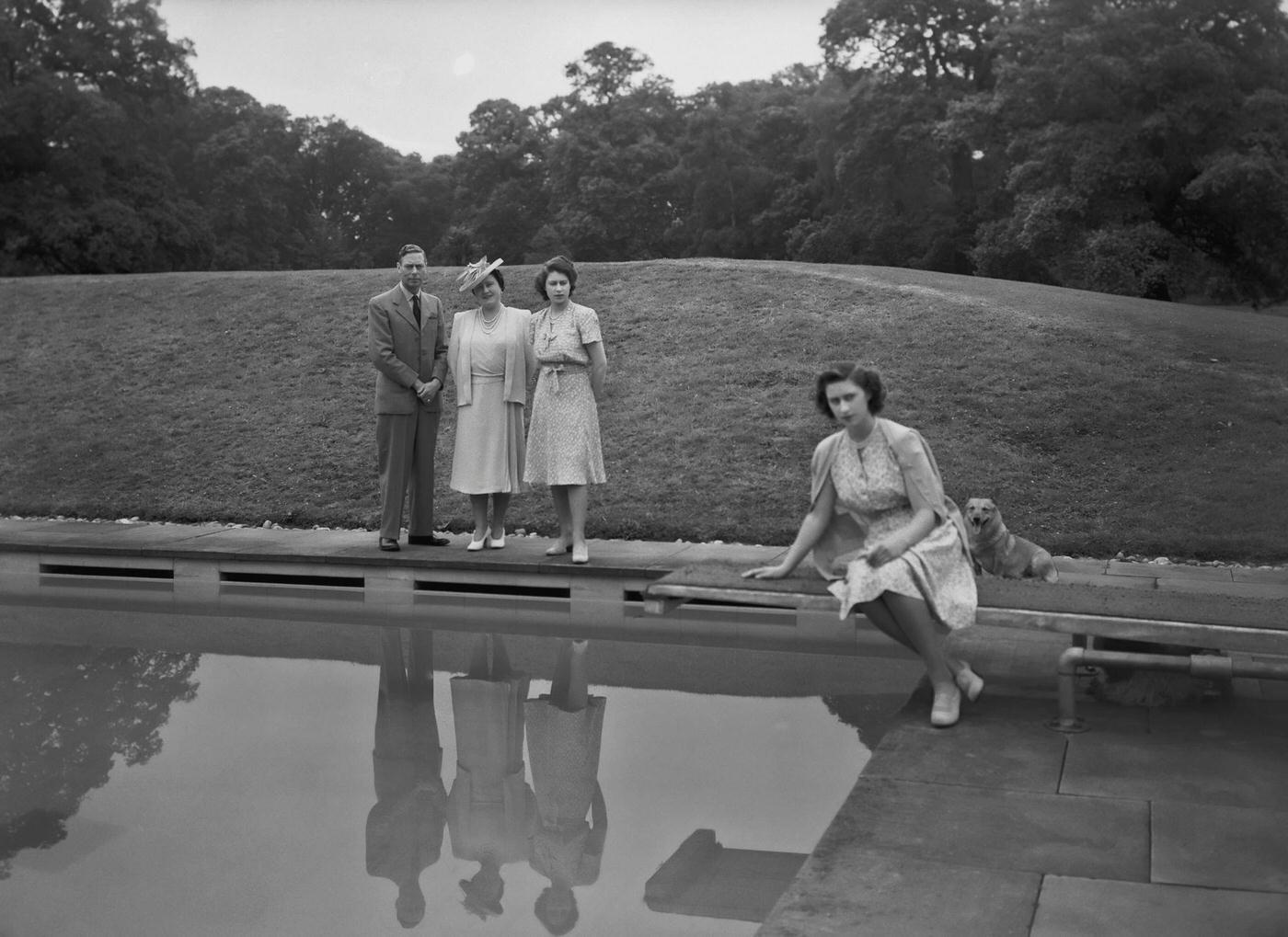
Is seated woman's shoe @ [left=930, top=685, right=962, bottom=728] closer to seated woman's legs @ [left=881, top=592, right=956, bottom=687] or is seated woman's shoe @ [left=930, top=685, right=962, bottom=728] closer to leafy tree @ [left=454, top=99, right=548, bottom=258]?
seated woman's legs @ [left=881, top=592, right=956, bottom=687]

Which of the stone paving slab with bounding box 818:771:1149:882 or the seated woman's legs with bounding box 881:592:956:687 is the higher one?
the seated woman's legs with bounding box 881:592:956:687

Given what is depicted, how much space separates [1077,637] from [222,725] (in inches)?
139

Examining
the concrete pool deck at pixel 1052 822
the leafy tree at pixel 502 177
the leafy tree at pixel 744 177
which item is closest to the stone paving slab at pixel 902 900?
the concrete pool deck at pixel 1052 822

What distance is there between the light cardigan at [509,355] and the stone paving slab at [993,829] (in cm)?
441

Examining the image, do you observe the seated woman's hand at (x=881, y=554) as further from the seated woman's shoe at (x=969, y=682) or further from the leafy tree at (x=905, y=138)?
the leafy tree at (x=905, y=138)

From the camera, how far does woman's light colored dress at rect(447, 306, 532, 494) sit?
8.04 m

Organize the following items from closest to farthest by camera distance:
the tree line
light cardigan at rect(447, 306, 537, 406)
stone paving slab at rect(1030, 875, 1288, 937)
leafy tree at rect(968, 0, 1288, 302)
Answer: stone paving slab at rect(1030, 875, 1288, 937), light cardigan at rect(447, 306, 537, 406), leafy tree at rect(968, 0, 1288, 302), the tree line

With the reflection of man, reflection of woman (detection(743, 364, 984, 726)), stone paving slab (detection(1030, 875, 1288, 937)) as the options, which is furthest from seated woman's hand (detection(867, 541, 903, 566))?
the reflection of man

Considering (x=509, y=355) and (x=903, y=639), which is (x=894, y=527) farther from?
(x=509, y=355)

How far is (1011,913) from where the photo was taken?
10.3 ft

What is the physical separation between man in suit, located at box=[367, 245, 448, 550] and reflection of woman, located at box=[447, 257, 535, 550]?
39 centimetres

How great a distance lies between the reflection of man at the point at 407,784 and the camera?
3.66 meters

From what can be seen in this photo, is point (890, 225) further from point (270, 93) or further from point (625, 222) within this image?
point (270, 93)

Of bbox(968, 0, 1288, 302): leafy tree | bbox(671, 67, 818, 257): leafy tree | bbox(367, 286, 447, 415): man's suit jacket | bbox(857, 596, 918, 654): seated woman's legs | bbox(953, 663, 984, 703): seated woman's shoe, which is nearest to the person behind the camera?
bbox(857, 596, 918, 654): seated woman's legs
